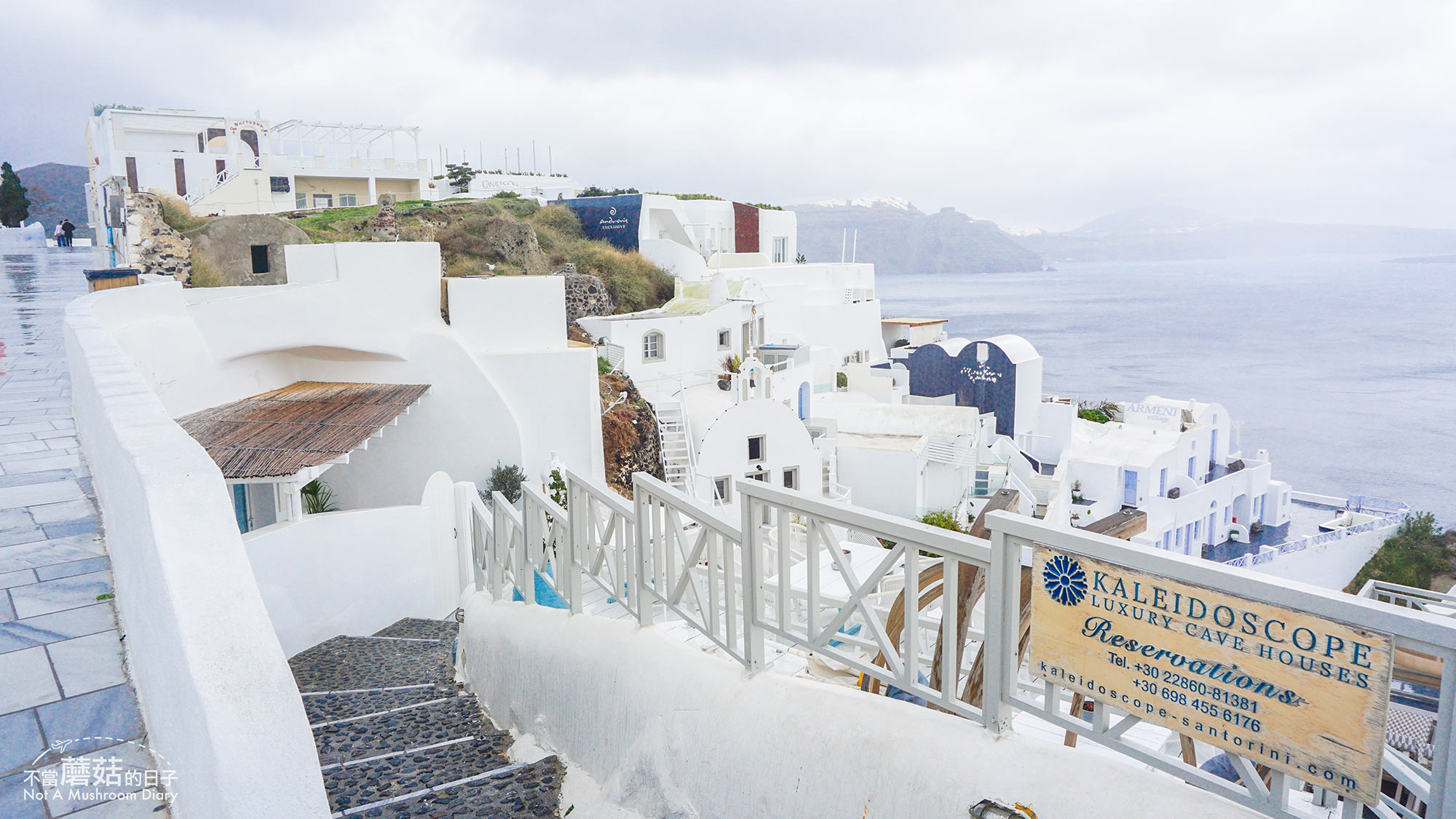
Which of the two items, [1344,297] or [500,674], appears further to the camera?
[1344,297]

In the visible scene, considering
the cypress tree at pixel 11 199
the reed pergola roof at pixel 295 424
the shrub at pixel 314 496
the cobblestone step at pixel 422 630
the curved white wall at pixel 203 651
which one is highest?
the cypress tree at pixel 11 199

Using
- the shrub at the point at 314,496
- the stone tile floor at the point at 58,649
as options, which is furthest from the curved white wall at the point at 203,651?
the shrub at the point at 314,496

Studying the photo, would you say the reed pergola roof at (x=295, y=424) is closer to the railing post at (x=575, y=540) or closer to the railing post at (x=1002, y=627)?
the railing post at (x=575, y=540)

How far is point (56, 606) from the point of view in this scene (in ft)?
10.6

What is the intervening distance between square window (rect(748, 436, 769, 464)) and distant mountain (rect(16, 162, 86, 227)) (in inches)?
1668

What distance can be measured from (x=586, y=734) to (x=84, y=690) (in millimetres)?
2683

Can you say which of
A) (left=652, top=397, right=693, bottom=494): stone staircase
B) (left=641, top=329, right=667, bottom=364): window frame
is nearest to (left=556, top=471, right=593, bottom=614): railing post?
(left=652, top=397, right=693, bottom=494): stone staircase

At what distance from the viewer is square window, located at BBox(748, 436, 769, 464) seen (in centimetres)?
1847

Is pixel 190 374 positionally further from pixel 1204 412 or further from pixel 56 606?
pixel 1204 412

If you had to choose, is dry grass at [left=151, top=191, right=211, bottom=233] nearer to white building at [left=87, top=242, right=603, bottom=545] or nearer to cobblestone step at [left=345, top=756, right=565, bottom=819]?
white building at [left=87, top=242, right=603, bottom=545]

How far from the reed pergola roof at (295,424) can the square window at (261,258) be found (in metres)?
8.77

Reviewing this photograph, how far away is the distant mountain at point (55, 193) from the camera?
54.4 metres

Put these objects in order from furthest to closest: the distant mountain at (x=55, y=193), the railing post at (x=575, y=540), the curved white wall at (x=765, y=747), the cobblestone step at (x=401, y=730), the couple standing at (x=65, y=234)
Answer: the distant mountain at (x=55, y=193) < the couple standing at (x=65, y=234) < the cobblestone step at (x=401, y=730) < the railing post at (x=575, y=540) < the curved white wall at (x=765, y=747)

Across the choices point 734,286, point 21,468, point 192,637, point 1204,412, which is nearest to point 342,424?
point 21,468
